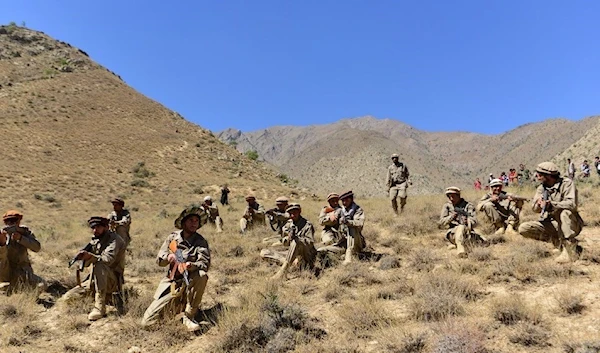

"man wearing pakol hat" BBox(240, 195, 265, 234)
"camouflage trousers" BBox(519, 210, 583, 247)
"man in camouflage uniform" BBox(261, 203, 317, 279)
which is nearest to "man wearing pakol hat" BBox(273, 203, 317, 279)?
"man in camouflage uniform" BBox(261, 203, 317, 279)

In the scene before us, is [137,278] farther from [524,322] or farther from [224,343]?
[524,322]

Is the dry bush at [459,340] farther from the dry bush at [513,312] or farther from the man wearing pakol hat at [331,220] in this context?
the man wearing pakol hat at [331,220]

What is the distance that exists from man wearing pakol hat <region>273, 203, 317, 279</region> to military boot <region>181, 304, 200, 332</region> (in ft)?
6.19

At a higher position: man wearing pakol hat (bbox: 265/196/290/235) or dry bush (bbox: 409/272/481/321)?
man wearing pakol hat (bbox: 265/196/290/235)

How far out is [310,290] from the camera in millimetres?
6812

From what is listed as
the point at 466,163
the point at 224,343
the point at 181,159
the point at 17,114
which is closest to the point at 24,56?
the point at 17,114

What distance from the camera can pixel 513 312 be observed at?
4836 millimetres

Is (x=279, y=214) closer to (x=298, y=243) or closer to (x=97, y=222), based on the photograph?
(x=298, y=243)

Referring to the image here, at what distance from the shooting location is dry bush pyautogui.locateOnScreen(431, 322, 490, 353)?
13.3 ft

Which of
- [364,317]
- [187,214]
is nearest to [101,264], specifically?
[187,214]

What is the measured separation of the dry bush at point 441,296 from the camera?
16.8 ft

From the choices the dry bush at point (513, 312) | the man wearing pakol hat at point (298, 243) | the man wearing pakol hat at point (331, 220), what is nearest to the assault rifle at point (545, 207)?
the dry bush at point (513, 312)

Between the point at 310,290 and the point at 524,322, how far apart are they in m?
3.10

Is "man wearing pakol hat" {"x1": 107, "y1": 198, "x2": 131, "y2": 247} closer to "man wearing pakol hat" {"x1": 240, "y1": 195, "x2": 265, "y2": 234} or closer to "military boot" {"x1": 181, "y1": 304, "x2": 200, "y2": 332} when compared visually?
"man wearing pakol hat" {"x1": 240, "y1": 195, "x2": 265, "y2": 234}
